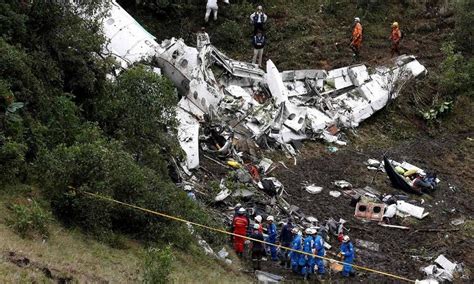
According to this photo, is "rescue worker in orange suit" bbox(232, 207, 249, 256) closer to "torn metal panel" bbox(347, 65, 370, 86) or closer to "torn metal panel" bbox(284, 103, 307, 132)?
"torn metal panel" bbox(284, 103, 307, 132)

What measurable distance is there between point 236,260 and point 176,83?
6664mm

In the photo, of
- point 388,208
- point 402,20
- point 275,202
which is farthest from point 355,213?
point 402,20

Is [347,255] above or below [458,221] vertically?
below

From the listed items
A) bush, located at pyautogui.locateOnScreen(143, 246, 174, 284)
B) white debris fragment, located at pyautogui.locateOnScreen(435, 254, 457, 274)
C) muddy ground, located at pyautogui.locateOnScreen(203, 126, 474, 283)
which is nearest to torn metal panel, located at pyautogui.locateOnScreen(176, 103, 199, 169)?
muddy ground, located at pyautogui.locateOnScreen(203, 126, 474, 283)

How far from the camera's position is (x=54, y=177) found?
9.75 meters

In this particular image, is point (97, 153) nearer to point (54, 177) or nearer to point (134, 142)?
point (54, 177)

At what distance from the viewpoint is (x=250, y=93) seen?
723 inches

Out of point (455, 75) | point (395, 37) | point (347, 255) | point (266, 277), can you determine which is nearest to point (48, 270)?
point (266, 277)

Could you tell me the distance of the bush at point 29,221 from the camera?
886cm

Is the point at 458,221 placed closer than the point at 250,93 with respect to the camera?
Yes

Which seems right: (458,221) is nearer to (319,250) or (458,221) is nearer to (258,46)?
(319,250)

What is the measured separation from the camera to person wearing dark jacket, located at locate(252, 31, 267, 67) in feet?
64.3

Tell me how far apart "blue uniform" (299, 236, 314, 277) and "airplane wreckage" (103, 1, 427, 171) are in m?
3.84

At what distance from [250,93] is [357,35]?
14.7ft
